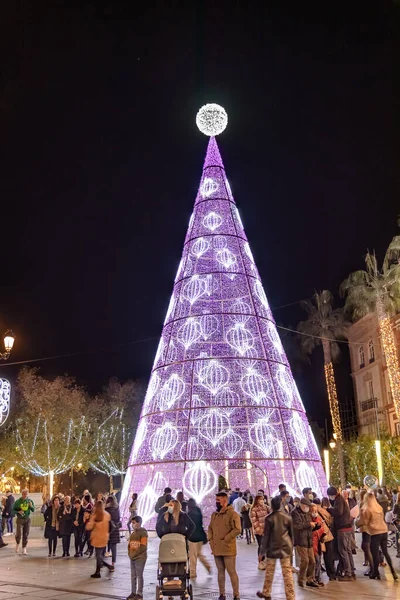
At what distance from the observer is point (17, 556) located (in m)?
14.6

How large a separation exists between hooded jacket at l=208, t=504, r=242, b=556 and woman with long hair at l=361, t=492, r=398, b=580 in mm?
3181

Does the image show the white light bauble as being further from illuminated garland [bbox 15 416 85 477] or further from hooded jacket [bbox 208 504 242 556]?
illuminated garland [bbox 15 416 85 477]

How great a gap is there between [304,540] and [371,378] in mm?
34204

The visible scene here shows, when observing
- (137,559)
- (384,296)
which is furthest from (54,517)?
(384,296)

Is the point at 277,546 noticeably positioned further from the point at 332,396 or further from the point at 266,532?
the point at 332,396

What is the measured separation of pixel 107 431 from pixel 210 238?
25.0 metres

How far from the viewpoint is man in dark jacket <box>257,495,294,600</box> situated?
7.63 meters

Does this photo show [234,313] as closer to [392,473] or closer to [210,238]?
[210,238]

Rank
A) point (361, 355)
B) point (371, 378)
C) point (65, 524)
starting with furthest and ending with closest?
point (361, 355), point (371, 378), point (65, 524)

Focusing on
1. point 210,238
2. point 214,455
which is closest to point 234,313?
point 210,238

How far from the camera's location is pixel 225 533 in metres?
7.92

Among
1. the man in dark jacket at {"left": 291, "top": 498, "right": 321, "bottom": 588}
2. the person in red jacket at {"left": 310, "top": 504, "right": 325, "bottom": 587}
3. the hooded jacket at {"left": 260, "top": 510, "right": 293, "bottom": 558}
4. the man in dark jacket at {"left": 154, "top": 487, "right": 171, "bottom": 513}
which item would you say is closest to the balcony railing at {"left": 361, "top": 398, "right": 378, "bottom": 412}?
the man in dark jacket at {"left": 154, "top": 487, "right": 171, "bottom": 513}

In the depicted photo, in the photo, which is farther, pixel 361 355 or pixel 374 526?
pixel 361 355

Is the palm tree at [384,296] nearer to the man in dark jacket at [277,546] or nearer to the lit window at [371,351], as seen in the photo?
the lit window at [371,351]
